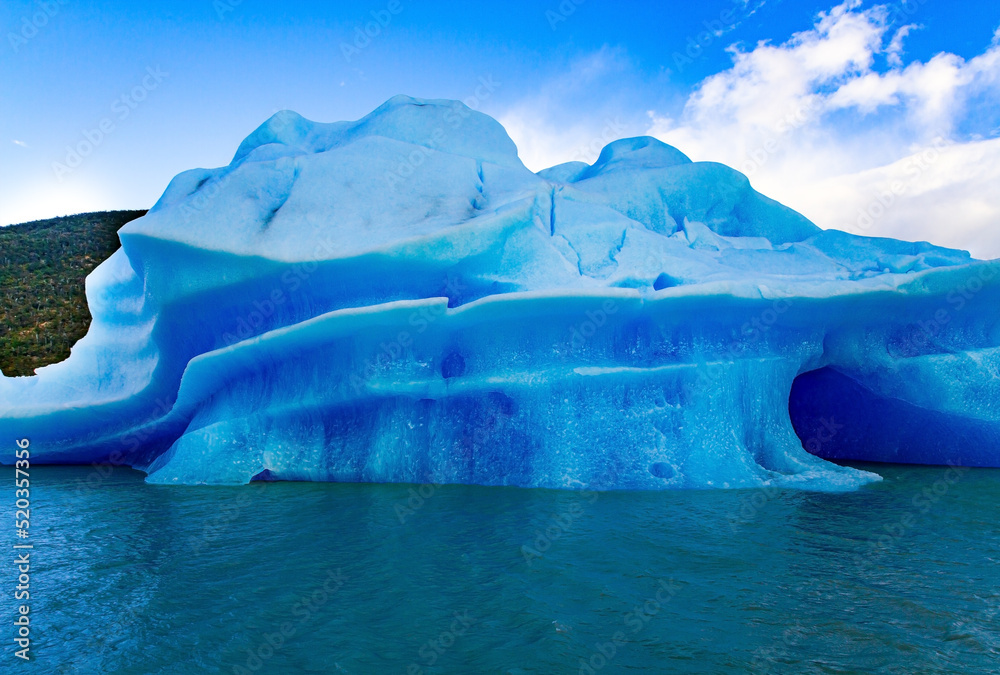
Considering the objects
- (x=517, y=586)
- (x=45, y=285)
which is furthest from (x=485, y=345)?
(x=45, y=285)

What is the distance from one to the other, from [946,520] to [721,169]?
456cm

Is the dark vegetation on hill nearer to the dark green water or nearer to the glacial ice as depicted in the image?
the glacial ice

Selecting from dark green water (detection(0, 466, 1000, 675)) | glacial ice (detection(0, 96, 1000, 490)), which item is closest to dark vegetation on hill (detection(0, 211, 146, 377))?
glacial ice (detection(0, 96, 1000, 490))

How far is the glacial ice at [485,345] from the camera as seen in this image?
556 centimetres

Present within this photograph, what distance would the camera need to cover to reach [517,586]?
3.04 metres

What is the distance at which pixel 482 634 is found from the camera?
8.27 feet

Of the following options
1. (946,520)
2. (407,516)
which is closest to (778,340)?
(946,520)

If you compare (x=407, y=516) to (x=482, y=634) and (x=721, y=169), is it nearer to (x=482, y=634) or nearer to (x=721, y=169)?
(x=482, y=634)

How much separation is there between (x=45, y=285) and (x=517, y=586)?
18731 millimetres

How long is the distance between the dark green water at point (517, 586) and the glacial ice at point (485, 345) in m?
0.93

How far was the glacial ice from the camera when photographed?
5562 mm

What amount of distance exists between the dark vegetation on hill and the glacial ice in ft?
28.4

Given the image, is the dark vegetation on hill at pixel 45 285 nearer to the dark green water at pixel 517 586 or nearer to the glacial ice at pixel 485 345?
the glacial ice at pixel 485 345

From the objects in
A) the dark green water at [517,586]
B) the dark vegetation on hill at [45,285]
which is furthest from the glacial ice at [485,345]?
the dark vegetation on hill at [45,285]
